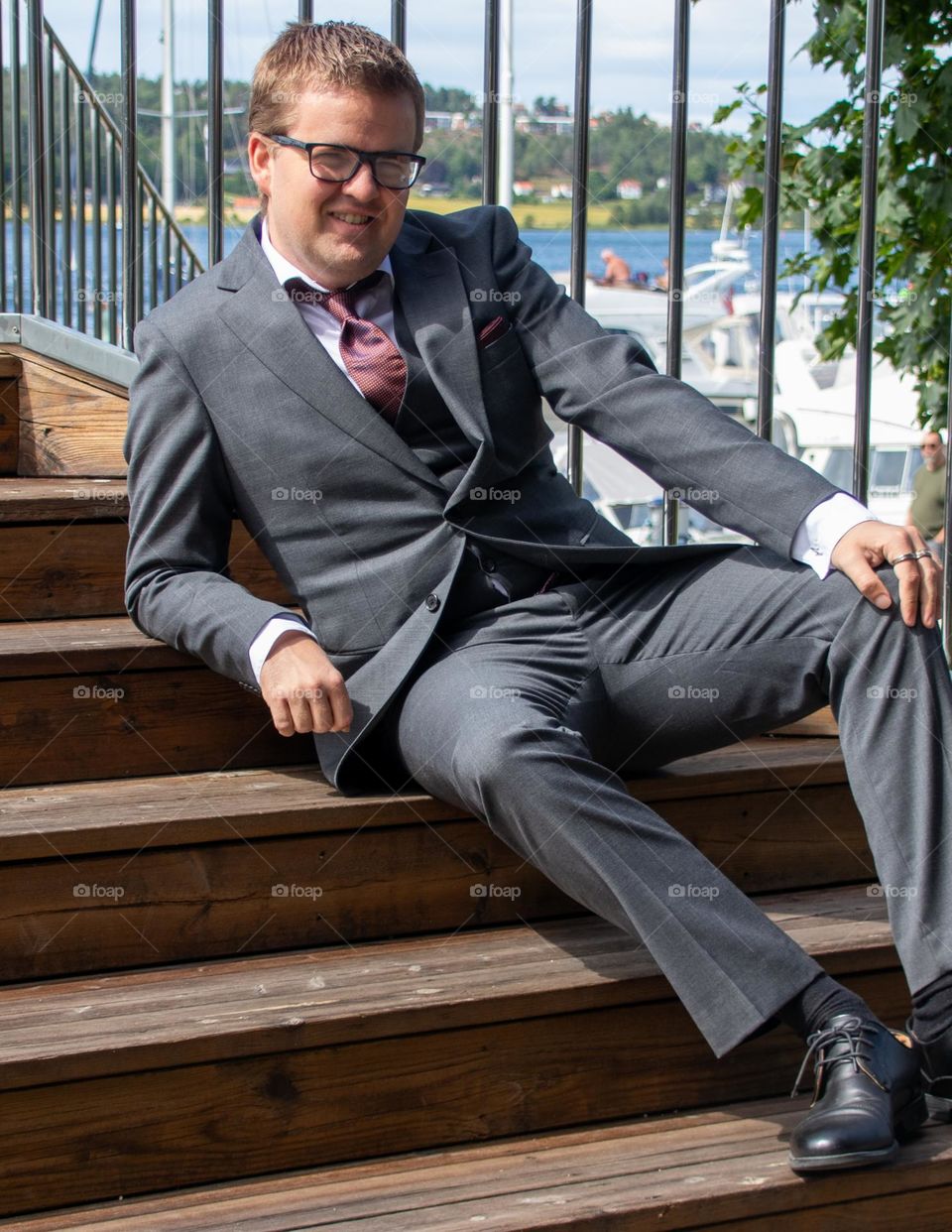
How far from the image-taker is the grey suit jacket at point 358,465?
188 centimetres

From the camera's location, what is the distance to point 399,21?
2338 millimetres

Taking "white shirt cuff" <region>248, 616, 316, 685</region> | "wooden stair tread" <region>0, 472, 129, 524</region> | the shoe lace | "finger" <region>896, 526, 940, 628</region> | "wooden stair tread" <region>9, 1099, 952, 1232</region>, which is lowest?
"wooden stair tread" <region>9, 1099, 952, 1232</region>

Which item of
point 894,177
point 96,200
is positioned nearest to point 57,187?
point 96,200

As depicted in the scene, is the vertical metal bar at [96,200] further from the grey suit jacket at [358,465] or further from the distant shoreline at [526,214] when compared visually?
the grey suit jacket at [358,465]

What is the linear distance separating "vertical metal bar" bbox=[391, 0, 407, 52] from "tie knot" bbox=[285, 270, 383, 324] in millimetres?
552

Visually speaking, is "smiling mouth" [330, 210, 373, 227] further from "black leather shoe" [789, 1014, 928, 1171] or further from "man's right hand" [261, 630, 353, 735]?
"black leather shoe" [789, 1014, 928, 1171]

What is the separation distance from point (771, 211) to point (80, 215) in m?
2.91

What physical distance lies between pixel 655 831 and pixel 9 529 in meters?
1.07

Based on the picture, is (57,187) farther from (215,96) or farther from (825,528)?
(825,528)

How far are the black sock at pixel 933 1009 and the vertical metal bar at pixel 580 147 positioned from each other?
1021mm

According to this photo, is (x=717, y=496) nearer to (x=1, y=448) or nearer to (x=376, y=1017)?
(x=376, y=1017)

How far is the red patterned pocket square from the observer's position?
201 cm

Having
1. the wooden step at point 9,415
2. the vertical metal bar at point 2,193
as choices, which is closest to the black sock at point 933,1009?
the wooden step at point 9,415

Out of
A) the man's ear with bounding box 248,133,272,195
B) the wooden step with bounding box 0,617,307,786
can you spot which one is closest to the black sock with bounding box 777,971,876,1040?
the wooden step with bounding box 0,617,307,786
